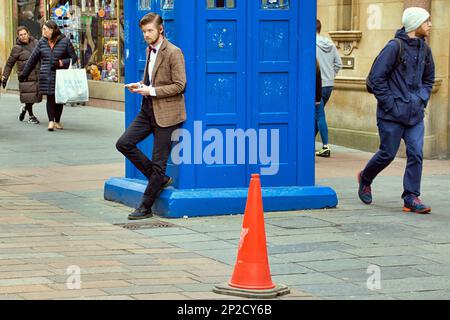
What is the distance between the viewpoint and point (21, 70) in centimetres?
1770

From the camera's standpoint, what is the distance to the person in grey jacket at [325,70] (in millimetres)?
13531

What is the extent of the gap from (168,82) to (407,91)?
2.20m

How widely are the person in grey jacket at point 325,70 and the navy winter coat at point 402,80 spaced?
4.04m

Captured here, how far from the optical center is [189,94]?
9164 millimetres

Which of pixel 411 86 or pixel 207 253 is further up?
pixel 411 86

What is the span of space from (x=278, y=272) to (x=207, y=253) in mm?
791

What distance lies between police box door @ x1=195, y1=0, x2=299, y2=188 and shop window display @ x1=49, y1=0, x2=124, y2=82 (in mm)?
11159

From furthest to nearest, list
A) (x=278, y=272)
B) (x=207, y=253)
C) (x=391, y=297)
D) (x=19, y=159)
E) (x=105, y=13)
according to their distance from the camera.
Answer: (x=105, y=13)
(x=19, y=159)
(x=207, y=253)
(x=278, y=272)
(x=391, y=297)

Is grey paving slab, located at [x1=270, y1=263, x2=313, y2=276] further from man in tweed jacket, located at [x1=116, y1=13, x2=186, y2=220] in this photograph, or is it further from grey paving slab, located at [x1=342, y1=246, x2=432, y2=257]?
man in tweed jacket, located at [x1=116, y1=13, x2=186, y2=220]

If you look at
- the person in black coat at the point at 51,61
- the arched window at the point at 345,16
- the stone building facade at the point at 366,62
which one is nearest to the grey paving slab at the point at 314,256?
the stone building facade at the point at 366,62

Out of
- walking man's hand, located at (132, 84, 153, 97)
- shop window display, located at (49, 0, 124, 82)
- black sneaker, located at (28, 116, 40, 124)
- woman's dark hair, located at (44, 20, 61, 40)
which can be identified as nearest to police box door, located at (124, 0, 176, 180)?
walking man's hand, located at (132, 84, 153, 97)

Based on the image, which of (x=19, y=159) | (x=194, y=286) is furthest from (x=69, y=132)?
(x=194, y=286)

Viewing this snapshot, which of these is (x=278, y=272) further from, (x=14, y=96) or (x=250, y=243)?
(x=14, y=96)

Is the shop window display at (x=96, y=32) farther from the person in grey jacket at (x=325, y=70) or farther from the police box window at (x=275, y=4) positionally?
the police box window at (x=275, y=4)
